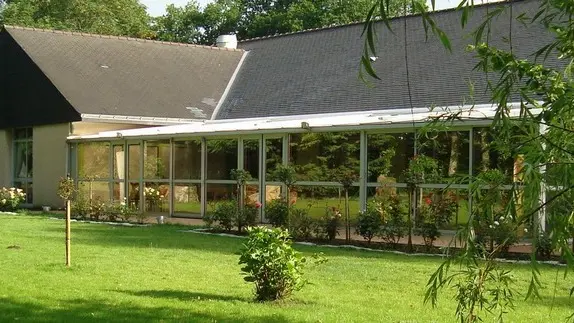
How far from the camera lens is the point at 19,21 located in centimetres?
4506

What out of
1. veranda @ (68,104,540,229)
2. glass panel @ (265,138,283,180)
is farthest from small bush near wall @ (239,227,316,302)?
glass panel @ (265,138,283,180)

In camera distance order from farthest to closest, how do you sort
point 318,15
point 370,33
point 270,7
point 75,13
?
point 270,7, point 75,13, point 318,15, point 370,33

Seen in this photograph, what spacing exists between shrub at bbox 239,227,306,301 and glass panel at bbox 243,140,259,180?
10496mm

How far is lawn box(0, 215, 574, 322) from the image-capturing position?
23.1 feet

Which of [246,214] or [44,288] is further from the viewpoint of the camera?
[246,214]

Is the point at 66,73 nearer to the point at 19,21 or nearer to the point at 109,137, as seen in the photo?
the point at 109,137

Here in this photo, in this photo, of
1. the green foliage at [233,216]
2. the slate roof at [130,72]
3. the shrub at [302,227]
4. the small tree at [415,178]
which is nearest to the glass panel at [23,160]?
the slate roof at [130,72]

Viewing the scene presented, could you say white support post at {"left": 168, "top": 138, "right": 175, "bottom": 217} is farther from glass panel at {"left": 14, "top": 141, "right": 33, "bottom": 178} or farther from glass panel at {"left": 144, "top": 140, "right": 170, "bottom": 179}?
glass panel at {"left": 14, "top": 141, "right": 33, "bottom": 178}

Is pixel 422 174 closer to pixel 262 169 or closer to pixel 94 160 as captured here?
pixel 262 169

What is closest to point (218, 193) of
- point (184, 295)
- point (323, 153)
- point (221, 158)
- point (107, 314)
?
point (221, 158)

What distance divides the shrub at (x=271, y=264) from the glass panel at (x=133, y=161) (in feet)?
46.2

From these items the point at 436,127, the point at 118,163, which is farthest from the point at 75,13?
the point at 436,127

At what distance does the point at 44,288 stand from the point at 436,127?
219 inches

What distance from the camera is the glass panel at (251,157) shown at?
1838 centimetres
